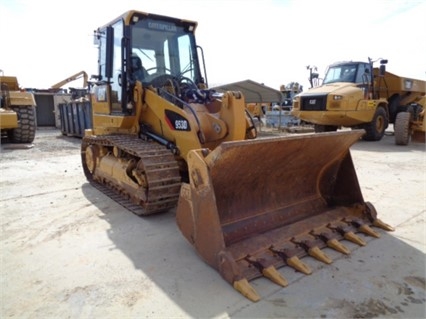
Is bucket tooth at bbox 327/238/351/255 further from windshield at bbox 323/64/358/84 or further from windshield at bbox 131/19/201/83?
windshield at bbox 323/64/358/84

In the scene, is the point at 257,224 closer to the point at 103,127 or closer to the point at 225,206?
the point at 225,206

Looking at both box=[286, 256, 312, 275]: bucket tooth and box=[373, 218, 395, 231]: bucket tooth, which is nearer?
box=[286, 256, 312, 275]: bucket tooth

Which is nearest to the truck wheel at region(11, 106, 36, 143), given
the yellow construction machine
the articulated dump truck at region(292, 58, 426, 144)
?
the yellow construction machine

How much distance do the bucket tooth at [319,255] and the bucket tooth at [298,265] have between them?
8.1 inches

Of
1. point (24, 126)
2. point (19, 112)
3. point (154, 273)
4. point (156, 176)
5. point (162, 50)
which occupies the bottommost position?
point (154, 273)

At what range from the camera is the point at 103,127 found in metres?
5.78

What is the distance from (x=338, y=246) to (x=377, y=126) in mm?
9983

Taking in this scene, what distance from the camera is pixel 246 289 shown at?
2.57m

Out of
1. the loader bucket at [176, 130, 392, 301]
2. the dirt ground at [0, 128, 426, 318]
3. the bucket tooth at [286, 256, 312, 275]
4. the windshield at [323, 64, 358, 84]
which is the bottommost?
the dirt ground at [0, 128, 426, 318]

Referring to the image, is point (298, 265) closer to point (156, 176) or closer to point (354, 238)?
point (354, 238)

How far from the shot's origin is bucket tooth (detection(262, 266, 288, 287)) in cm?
271

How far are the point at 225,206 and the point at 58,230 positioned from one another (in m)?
1.94

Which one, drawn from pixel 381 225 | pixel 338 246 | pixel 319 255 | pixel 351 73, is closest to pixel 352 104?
pixel 351 73

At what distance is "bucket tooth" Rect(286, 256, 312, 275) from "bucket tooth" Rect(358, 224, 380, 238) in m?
1.10
